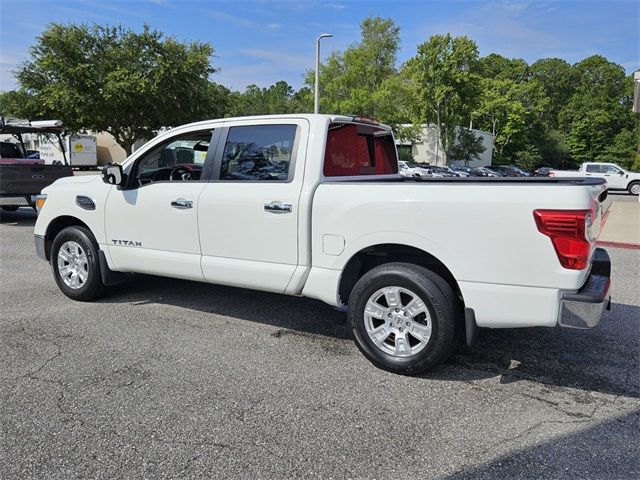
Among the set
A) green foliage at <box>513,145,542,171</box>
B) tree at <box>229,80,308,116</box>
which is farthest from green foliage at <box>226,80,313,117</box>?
green foliage at <box>513,145,542,171</box>

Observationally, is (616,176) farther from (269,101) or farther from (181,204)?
(269,101)

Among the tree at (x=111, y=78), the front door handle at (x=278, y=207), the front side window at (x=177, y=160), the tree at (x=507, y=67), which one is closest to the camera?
the front door handle at (x=278, y=207)

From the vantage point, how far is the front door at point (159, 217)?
15.3 ft

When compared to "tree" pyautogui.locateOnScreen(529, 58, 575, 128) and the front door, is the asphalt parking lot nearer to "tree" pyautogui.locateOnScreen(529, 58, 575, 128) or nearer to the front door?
the front door

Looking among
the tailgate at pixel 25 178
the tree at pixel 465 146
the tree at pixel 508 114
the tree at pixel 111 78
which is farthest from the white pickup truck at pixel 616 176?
the tailgate at pixel 25 178

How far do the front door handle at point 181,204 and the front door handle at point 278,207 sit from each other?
86 cm

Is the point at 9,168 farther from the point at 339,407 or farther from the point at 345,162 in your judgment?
the point at 339,407

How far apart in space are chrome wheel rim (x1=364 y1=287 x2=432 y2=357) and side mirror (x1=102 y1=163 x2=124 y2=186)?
2.85 meters

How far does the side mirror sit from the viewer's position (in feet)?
16.2

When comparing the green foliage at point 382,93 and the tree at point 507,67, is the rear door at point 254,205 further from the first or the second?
the tree at point 507,67

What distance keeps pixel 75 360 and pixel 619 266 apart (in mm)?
8058

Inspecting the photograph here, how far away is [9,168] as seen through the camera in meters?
10.8

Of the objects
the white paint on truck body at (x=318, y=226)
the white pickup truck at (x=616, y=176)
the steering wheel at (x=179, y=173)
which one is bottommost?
the white pickup truck at (x=616, y=176)

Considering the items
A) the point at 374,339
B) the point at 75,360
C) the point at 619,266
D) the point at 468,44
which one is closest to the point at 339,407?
the point at 374,339
